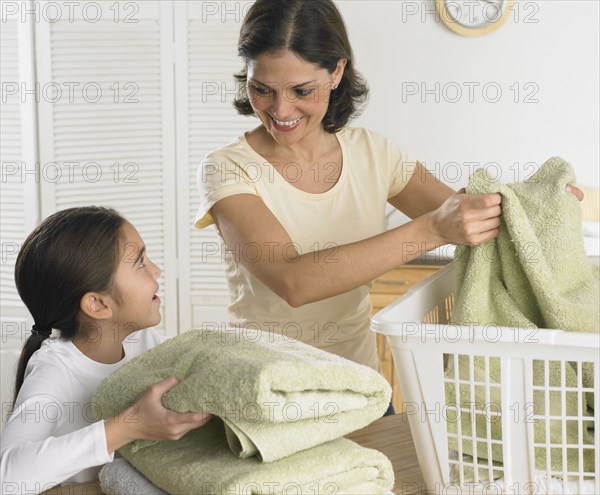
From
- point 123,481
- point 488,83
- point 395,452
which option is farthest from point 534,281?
point 488,83

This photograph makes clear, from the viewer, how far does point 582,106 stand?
3244 millimetres

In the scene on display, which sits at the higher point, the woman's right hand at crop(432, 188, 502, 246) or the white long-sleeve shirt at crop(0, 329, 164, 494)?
the woman's right hand at crop(432, 188, 502, 246)

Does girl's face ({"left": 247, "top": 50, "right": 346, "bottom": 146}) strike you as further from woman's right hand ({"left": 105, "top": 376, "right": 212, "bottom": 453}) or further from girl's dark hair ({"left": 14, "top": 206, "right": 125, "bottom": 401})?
woman's right hand ({"left": 105, "top": 376, "right": 212, "bottom": 453})

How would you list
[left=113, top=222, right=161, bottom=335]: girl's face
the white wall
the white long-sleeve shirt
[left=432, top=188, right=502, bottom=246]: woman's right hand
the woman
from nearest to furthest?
the white long-sleeve shirt, [left=432, top=188, right=502, bottom=246]: woman's right hand, [left=113, top=222, right=161, bottom=335]: girl's face, the woman, the white wall

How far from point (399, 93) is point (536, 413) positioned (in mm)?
2588

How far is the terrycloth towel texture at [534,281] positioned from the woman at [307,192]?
16 cm

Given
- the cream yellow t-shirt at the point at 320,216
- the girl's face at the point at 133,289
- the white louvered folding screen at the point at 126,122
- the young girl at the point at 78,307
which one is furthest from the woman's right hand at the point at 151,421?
the white louvered folding screen at the point at 126,122

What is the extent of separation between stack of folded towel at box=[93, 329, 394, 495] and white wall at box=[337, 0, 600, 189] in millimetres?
2551

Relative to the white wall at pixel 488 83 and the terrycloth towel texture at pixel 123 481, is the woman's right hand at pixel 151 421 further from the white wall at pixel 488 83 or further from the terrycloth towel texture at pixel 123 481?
the white wall at pixel 488 83

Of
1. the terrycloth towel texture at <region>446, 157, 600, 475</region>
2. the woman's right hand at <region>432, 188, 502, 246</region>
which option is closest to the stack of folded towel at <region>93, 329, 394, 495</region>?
the terrycloth towel texture at <region>446, 157, 600, 475</region>

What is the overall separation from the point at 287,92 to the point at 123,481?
29.8 inches

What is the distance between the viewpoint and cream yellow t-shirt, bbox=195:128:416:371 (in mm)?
1489

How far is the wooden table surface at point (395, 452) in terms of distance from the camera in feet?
3.23

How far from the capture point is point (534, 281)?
0.99m
